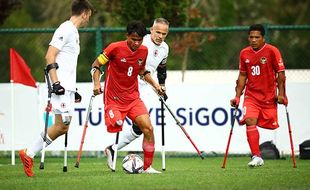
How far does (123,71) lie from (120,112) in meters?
0.57

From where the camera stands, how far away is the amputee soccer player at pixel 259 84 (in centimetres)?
1598

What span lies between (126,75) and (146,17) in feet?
20.3

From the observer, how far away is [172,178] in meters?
13.4

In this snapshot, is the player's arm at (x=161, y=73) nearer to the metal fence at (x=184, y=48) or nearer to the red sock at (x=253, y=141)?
the red sock at (x=253, y=141)

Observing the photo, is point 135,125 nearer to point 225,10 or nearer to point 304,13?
point 225,10

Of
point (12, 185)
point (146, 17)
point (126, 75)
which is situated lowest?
point (12, 185)

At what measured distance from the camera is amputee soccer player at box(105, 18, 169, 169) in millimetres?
15500

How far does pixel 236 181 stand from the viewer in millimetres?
13023

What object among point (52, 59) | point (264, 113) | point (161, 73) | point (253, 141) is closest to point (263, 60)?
point (264, 113)

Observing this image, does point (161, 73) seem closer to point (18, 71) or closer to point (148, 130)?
point (148, 130)

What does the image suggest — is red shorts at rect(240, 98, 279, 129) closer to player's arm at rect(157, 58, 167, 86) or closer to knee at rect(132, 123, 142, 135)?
player's arm at rect(157, 58, 167, 86)

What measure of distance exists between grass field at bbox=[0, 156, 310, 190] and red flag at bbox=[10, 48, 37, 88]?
59.2 inches

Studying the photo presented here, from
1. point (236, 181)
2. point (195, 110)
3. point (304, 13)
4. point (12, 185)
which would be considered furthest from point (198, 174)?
point (304, 13)

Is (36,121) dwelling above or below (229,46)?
below
